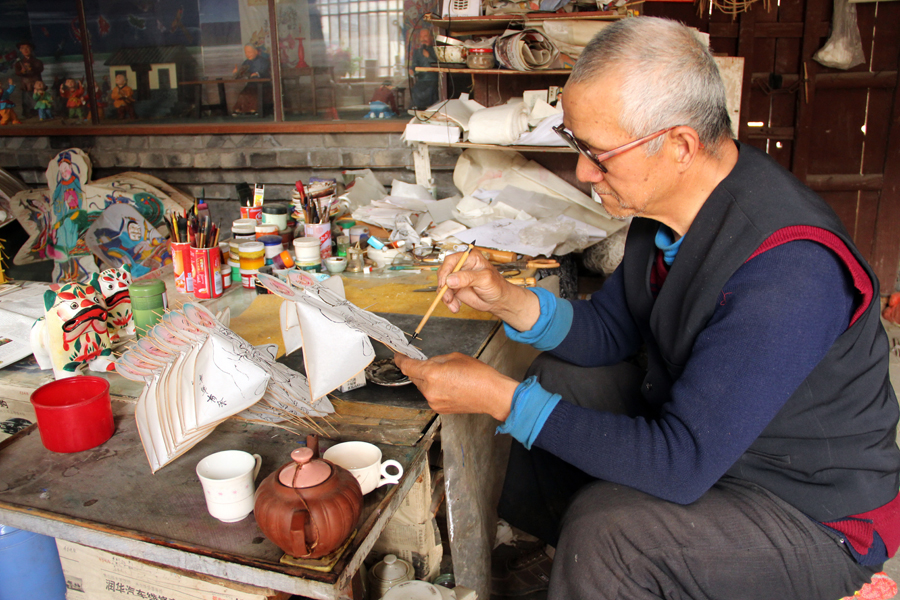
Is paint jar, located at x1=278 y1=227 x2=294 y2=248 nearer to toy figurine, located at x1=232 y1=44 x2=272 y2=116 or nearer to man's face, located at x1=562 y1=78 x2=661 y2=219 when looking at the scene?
man's face, located at x1=562 y1=78 x2=661 y2=219

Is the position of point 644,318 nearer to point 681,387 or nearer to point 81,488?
point 681,387

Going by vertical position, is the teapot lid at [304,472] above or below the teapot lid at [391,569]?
above

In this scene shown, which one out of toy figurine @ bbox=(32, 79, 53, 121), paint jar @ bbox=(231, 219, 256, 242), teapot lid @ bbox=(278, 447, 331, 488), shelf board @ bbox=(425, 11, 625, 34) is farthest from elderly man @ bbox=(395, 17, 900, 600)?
toy figurine @ bbox=(32, 79, 53, 121)

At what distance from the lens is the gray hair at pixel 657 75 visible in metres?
1.20

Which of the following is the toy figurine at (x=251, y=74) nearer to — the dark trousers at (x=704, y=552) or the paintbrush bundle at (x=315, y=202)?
the paintbrush bundle at (x=315, y=202)

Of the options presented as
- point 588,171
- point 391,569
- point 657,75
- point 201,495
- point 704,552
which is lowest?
point 391,569

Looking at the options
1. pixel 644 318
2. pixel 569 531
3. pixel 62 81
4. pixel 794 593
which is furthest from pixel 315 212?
pixel 62 81

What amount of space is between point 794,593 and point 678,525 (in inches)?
10.5

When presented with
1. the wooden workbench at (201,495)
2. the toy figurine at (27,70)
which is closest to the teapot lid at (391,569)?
the wooden workbench at (201,495)

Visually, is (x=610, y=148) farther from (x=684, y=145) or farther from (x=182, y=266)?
(x=182, y=266)

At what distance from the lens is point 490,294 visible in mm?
1757

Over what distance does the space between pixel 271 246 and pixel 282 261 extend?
71 mm

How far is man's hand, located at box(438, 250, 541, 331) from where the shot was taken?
173 cm

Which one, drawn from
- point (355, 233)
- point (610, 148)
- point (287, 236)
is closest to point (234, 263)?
point (287, 236)
